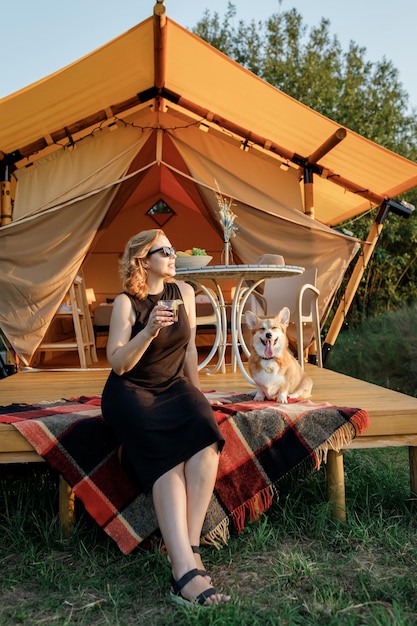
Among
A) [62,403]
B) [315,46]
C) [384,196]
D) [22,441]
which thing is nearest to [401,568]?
[22,441]

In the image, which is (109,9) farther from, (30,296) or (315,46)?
(315,46)

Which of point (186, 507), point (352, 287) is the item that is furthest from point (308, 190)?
point (186, 507)

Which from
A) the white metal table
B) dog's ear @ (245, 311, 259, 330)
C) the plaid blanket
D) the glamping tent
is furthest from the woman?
the glamping tent

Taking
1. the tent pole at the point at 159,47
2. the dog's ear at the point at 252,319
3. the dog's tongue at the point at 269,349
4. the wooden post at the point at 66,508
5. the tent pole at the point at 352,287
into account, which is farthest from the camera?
the tent pole at the point at 352,287

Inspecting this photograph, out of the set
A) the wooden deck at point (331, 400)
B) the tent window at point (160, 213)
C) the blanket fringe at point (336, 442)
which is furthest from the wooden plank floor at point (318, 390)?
the tent window at point (160, 213)

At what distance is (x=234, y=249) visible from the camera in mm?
A: 5195

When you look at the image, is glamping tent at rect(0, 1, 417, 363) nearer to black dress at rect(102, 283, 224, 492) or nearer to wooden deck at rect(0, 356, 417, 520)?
wooden deck at rect(0, 356, 417, 520)

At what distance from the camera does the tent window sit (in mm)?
8422

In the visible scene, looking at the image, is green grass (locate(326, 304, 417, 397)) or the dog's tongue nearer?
the dog's tongue

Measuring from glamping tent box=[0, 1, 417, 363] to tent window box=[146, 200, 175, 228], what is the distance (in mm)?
2651

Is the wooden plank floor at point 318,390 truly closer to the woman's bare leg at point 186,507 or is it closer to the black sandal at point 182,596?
the woman's bare leg at point 186,507

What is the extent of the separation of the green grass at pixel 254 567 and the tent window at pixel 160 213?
20.3ft

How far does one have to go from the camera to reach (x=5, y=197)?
196 inches

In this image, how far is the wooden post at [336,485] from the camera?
7.41 ft
